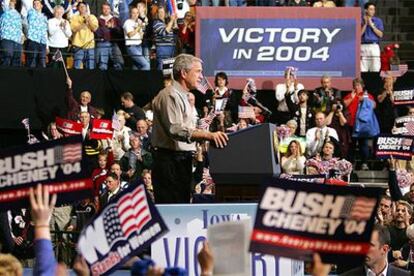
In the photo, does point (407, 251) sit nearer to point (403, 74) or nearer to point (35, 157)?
point (35, 157)

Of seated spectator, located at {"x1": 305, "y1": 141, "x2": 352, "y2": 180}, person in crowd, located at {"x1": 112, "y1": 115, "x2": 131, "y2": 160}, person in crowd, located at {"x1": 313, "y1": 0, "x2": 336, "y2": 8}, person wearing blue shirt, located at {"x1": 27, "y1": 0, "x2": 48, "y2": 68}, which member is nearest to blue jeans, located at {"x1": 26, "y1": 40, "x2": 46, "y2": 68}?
person wearing blue shirt, located at {"x1": 27, "y1": 0, "x2": 48, "y2": 68}

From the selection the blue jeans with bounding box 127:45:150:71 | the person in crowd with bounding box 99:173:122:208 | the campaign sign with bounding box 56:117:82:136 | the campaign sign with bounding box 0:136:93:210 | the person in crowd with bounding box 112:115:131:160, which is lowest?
the person in crowd with bounding box 99:173:122:208

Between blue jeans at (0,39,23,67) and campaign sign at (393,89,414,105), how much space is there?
586 cm

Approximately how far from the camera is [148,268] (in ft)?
20.7

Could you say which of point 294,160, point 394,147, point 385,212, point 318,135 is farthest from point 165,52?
point 385,212

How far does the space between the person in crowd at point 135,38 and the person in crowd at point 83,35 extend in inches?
20.2

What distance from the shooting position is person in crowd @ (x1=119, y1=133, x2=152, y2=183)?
64.4ft

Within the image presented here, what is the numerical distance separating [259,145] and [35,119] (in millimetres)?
13320

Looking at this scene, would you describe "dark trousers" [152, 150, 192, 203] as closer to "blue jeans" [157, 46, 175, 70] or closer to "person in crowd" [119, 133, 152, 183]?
"person in crowd" [119, 133, 152, 183]

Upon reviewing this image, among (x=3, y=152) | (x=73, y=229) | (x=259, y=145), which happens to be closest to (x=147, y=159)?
(x=73, y=229)

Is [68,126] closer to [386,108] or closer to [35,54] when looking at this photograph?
[35,54]

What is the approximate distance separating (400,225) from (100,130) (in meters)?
7.19

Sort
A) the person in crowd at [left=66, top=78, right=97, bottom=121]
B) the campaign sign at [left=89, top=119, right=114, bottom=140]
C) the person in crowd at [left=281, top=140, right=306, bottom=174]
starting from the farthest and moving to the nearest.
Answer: the person in crowd at [left=66, top=78, right=97, bottom=121] < the campaign sign at [left=89, top=119, right=114, bottom=140] < the person in crowd at [left=281, top=140, right=306, bottom=174]

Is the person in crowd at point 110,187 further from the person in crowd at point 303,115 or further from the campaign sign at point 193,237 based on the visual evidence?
the campaign sign at point 193,237
